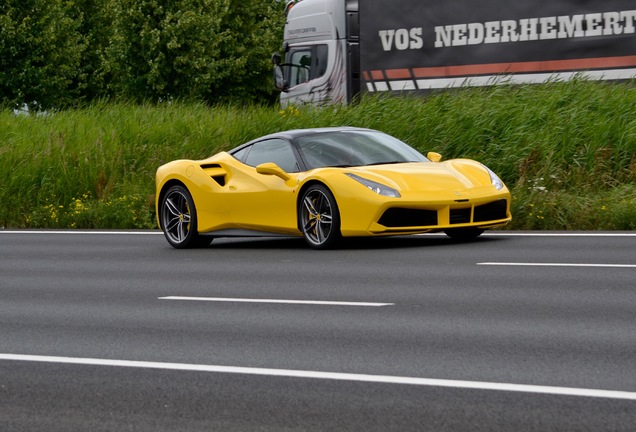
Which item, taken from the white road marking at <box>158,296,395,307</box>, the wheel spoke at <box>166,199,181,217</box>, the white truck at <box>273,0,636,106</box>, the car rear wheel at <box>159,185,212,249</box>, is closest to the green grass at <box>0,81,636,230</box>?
the white truck at <box>273,0,636,106</box>

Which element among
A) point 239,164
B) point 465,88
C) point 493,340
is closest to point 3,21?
point 465,88

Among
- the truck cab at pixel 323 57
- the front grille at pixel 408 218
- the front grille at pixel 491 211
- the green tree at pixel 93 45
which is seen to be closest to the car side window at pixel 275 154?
the front grille at pixel 408 218

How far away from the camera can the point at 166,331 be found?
834 centimetres

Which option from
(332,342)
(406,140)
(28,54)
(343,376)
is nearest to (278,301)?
(332,342)

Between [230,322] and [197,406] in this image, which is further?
[230,322]

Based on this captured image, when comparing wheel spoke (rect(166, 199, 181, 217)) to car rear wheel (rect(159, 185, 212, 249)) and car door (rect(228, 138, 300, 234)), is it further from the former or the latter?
car door (rect(228, 138, 300, 234))

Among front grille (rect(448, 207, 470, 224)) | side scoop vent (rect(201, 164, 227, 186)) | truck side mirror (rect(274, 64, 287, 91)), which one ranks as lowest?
front grille (rect(448, 207, 470, 224))

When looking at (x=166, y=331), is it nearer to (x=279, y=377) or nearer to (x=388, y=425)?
(x=279, y=377)

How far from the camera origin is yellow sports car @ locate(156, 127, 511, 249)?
12695 millimetres

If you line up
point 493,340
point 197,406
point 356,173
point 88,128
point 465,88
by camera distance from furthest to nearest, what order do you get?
point 88,128 < point 465,88 < point 356,173 < point 493,340 < point 197,406

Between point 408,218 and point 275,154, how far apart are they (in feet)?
6.66

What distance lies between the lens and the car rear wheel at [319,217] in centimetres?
1284

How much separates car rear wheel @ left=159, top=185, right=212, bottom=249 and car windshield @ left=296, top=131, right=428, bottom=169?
1.53m

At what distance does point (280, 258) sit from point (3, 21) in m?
28.7
